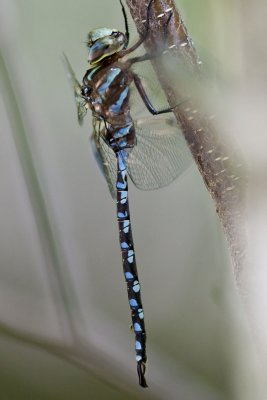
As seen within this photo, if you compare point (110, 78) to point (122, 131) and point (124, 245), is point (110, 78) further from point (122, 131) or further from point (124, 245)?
point (124, 245)

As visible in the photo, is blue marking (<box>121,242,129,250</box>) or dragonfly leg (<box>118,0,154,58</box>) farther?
blue marking (<box>121,242,129,250</box>)

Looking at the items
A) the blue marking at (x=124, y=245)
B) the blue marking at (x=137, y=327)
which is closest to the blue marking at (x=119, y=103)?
the blue marking at (x=124, y=245)

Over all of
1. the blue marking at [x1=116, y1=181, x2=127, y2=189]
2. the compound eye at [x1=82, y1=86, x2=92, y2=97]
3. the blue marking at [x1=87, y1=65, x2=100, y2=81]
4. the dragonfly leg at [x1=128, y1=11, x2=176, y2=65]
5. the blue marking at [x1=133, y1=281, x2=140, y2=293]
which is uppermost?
the dragonfly leg at [x1=128, y1=11, x2=176, y2=65]

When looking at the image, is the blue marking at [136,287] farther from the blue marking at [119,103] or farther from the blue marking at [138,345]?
the blue marking at [119,103]

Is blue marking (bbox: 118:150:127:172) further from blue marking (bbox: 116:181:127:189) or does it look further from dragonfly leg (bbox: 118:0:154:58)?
dragonfly leg (bbox: 118:0:154:58)

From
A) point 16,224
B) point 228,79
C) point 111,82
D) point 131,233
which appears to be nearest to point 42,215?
point 16,224

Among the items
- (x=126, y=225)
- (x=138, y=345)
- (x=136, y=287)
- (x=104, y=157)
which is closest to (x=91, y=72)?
(x=104, y=157)

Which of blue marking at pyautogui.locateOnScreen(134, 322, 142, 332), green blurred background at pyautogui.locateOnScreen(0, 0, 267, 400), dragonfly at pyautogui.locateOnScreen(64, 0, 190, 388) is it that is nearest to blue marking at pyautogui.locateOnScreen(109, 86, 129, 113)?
dragonfly at pyautogui.locateOnScreen(64, 0, 190, 388)
